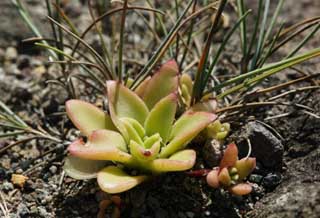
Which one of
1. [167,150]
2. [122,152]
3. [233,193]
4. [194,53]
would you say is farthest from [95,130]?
[194,53]

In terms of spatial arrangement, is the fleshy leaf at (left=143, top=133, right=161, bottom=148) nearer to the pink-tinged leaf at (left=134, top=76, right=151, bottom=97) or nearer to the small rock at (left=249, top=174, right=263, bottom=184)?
the pink-tinged leaf at (left=134, top=76, right=151, bottom=97)

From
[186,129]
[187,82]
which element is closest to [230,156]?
[186,129]

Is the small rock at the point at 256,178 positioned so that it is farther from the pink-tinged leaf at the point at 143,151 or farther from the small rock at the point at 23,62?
the small rock at the point at 23,62

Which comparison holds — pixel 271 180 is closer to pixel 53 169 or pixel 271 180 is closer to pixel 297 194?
pixel 297 194

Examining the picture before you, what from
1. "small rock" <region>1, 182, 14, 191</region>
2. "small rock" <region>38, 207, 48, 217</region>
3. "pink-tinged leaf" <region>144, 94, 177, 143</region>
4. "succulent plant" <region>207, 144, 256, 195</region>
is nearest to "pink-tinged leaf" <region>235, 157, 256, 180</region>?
"succulent plant" <region>207, 144, 256, 195</region>

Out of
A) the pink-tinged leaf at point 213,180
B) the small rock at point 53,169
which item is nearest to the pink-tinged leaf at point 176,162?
the pink-tinged leaf at point 213,180
